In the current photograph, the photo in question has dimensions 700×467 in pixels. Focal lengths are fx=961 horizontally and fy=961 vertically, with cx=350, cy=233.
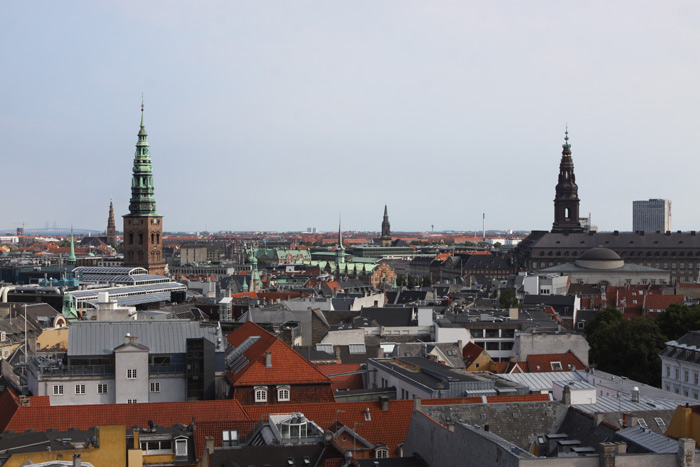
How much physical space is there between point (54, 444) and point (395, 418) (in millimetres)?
13960

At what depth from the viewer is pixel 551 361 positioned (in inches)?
2608

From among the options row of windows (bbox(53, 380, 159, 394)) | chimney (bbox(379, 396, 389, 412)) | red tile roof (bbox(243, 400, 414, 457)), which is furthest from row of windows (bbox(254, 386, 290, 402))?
chimney (bbox(379, 396, 389, 412))

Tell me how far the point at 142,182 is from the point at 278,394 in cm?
11721

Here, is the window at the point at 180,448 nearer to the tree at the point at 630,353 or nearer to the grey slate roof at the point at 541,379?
the grey slate roof at the point at 541,379

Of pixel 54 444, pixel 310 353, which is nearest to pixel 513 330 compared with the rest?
pixel 310 353

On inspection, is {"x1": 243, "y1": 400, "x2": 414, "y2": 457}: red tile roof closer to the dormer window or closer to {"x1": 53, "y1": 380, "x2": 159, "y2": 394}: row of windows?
the dormer window

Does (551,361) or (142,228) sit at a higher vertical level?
(142,228)

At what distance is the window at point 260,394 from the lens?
148 ft

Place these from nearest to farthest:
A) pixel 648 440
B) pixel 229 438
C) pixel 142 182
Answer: pixel 648 440 < pixel 229 438 < pixel 142 182

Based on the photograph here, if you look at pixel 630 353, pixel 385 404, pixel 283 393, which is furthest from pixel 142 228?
pixel 385 404

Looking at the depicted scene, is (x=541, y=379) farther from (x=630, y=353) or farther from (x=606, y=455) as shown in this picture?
(x=606, y=455)

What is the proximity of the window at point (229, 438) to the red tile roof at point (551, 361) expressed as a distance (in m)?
33.2

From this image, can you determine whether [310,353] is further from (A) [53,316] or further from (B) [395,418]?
(A) [53,316]

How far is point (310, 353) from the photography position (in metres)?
62.7
